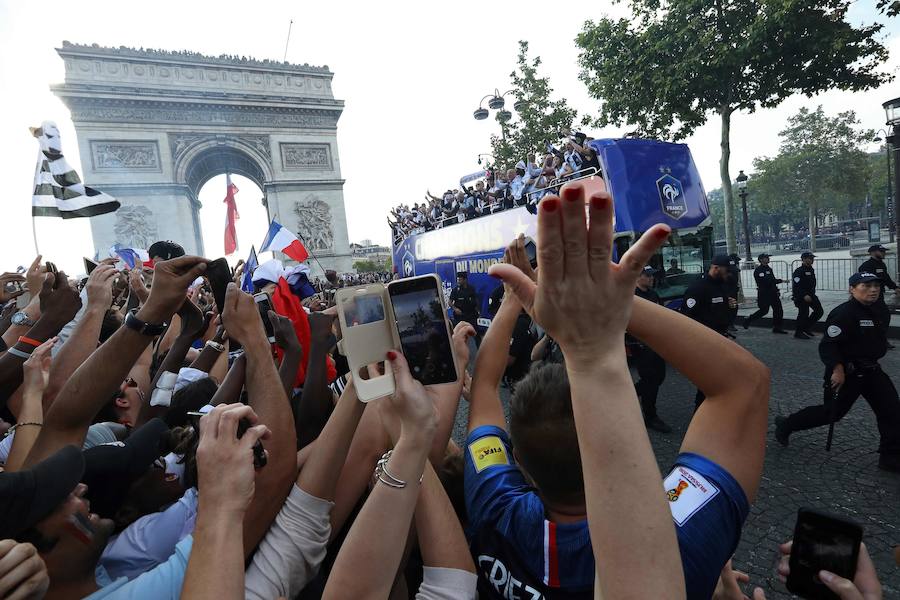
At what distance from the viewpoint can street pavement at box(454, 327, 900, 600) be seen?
2.79 m

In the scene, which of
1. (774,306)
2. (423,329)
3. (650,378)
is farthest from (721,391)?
(774,306)

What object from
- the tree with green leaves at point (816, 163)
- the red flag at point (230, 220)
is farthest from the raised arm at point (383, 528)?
the tree with green leaves at point (816, 163)

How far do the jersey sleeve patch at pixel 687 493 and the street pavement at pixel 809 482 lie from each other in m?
0.28

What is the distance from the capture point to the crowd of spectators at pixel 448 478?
746 millimetres

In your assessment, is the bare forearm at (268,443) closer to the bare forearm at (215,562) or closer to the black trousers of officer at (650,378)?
the bare forearm at (215,562)

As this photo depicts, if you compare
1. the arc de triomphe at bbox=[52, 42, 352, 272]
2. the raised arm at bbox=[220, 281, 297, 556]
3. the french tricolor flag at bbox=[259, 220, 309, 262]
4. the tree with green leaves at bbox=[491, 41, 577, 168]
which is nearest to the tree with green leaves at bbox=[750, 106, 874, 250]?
the tree with green leaves at bbox=[491, 41, 577, 168]

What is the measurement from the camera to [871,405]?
12.6ft

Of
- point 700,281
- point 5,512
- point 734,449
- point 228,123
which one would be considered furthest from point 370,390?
point 228,123

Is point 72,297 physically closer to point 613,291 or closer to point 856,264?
point 613,291

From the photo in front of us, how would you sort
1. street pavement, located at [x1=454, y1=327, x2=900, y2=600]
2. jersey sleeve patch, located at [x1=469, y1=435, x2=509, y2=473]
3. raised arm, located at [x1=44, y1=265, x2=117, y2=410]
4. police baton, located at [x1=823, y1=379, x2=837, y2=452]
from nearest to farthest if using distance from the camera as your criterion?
jersey sleeve patch, located at [x1=469, y1=435, x2=509, y2=473], raised arm, located at [x1=44, y1=265, x2=117, y2=410], street pavement, located at [x1=454, y1=327, x2=900, y2=600], police baton, located at [x1=823, y1=379, x2=837, y2=452]

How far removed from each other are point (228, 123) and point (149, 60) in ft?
17.1

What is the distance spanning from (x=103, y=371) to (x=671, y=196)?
8.86 meters

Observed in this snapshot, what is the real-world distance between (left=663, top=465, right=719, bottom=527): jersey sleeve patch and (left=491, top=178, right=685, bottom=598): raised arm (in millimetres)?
290

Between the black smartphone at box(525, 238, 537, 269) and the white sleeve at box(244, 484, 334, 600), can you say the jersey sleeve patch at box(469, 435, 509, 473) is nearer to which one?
the white sleeve at box(244, 484, 334, 600)
